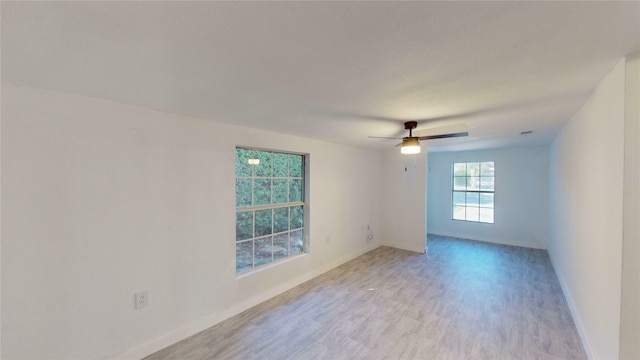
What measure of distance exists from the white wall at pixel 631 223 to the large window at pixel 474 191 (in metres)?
5.10

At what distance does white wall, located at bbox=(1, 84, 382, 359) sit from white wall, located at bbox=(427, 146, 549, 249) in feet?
17.6

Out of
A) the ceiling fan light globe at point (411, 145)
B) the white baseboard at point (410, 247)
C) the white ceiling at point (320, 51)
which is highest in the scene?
the white ceiling at point (320, 51)

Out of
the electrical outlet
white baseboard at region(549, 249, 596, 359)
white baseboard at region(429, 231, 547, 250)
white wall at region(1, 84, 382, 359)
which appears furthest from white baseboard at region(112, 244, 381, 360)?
white baseboard at region(429, 231, 547, 250)

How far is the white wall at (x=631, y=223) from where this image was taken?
4.67 ft

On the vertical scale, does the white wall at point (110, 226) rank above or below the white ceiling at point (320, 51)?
below

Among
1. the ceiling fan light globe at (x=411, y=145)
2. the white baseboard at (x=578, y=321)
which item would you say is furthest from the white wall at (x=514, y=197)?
the ceiling fan light globe at (x=411, y=145)

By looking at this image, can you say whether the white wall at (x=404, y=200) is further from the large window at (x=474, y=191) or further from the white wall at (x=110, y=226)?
the white wall at (x=110, y=226)

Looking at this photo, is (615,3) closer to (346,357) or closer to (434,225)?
(346,357)

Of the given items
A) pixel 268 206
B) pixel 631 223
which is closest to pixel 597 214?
pixel 631 223

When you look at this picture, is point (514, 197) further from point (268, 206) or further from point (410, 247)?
point (268, 206)

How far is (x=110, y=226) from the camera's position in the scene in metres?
2.12

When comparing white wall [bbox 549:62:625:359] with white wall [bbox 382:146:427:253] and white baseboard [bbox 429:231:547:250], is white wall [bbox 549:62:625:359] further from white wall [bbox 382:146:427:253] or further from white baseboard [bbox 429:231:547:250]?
white baseboard [bbox 429:231:547:250]

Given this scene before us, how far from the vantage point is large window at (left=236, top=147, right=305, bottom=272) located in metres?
3.25

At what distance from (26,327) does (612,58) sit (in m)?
3.99
